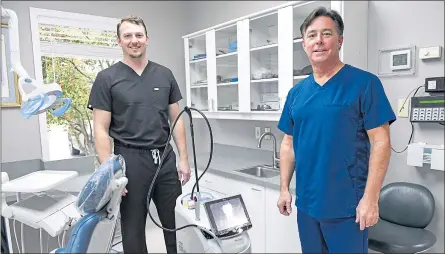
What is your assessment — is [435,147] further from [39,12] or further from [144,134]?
[39,12]

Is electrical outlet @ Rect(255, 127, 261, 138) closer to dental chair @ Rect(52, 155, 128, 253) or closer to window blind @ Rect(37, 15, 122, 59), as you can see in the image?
window blind @ Rect(37, 15, 122, 59)

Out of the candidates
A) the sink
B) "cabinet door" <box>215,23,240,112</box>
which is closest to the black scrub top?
the sink

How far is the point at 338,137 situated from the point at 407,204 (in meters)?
1.02

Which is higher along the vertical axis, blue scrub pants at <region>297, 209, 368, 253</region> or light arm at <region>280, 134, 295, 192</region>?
light arm at <region>280, 134, 295, 192</region>

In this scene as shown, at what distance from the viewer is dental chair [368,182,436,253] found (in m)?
1.46

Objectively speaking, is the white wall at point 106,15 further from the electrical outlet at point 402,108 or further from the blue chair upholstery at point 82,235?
the electrical outlet at point 402,108

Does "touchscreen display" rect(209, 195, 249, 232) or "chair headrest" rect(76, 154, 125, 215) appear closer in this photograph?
"chair headrest" rect(76, 154, 125, 215)

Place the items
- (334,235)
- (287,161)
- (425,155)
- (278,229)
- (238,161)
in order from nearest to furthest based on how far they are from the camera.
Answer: (334,235)
(287,161)
(425,155)
(278,229)
(238,161)

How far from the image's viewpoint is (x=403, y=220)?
1.65 metres

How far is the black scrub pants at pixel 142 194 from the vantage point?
36.3 inches

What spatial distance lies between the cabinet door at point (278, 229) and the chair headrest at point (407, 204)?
54 centimetres

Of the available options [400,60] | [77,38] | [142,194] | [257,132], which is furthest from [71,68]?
[400,60]

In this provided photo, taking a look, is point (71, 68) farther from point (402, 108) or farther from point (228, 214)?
point (402, 108)

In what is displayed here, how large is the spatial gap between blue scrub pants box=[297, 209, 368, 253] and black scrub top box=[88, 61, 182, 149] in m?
0.66
